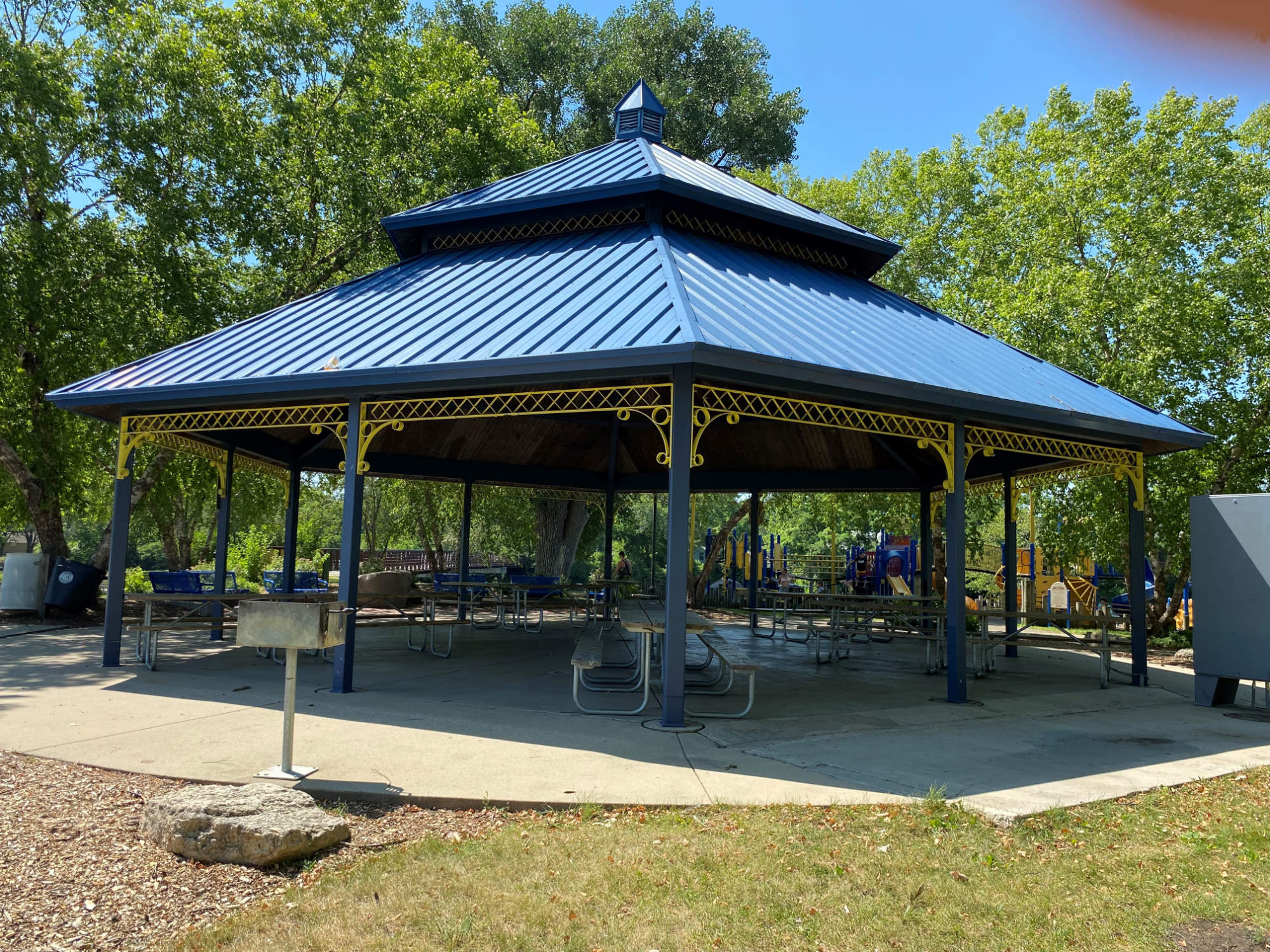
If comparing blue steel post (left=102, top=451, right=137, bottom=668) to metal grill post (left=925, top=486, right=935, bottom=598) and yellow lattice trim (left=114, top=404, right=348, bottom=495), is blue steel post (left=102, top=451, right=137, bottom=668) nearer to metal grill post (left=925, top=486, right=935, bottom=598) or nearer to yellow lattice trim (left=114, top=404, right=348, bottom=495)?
yellow lattice trim (left=114, top=404, right=348, bottom=495)

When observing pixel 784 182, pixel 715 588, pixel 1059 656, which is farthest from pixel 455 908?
pixel 784 182

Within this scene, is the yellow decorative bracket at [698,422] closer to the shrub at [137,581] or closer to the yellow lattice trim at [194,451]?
the yellow lattice trim at [194,451]

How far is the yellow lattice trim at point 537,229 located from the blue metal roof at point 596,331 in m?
0.18

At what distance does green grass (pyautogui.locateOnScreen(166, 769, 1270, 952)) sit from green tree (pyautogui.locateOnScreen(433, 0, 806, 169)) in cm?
2822

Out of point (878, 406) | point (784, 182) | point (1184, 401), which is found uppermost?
point (784, 182)

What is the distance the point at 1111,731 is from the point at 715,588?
21841 mm

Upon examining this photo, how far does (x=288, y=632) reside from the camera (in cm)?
573

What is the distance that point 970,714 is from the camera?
347 inches

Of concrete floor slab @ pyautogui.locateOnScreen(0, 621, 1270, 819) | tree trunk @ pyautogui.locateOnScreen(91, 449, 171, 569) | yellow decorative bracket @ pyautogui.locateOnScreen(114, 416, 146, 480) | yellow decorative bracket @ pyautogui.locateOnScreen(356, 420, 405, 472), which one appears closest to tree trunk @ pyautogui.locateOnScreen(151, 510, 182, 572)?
tree trunk @ pyautogui.locateOnScreen(91, 449, 171, 569)

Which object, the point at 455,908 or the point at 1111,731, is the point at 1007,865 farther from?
the point at 1111,731

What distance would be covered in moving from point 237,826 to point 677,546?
3.96 m

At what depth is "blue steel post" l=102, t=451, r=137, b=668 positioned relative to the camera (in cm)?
1038

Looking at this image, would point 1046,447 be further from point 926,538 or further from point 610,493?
point 610,493

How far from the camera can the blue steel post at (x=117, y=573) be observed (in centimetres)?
1038
